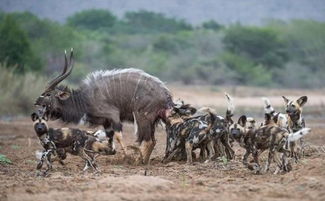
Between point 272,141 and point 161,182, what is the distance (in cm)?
247

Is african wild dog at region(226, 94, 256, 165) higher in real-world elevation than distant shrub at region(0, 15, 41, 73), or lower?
lower

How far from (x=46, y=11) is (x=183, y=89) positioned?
183ft

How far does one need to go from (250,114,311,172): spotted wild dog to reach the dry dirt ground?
249 millimetres

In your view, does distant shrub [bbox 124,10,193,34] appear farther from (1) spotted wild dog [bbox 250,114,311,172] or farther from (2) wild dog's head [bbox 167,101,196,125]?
(1) spotted wild dog [bbox 250,114,311,172]

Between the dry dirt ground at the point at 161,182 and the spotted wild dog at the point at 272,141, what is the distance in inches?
9.8

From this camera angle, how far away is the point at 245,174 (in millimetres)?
11352

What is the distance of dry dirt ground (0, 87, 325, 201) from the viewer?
9023 mm

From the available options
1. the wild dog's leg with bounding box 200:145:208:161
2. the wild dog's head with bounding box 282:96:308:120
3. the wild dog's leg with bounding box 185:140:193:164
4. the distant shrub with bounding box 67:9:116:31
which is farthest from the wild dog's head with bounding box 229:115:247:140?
the distant shrub with bounding box 67:9:116:31

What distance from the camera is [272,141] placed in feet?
37.4

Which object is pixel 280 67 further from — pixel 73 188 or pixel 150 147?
pixel 73 188

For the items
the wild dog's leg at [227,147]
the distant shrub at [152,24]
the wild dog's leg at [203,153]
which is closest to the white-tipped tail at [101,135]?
the wild dog's leg at [203,153]

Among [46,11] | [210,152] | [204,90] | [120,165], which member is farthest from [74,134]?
[46,11]

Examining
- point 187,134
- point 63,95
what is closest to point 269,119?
point 187,134

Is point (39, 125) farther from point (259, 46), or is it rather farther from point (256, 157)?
point (259, 46)
